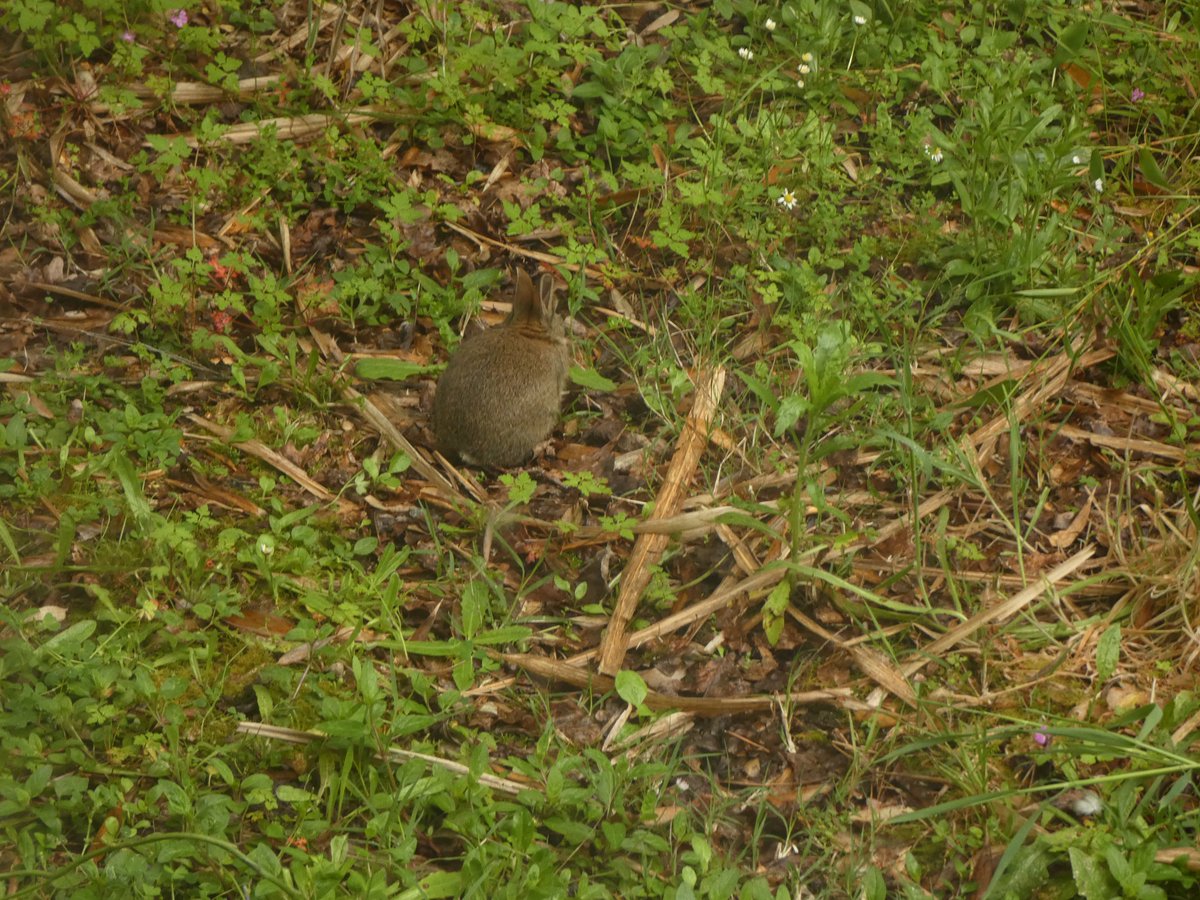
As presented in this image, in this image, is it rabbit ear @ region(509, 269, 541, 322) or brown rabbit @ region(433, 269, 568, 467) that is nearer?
brown rabbit @ region(433, 269, 568, 467)

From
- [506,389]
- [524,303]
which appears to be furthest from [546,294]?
[506,389]

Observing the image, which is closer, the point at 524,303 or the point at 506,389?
the point at 506,389

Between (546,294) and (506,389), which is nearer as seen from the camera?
(506,389)

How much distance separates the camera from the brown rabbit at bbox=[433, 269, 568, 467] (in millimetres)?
4648

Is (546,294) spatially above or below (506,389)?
above

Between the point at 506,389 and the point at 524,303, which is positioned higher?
the point at 524,303

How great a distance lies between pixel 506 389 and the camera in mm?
4652

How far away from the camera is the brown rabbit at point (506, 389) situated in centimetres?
465

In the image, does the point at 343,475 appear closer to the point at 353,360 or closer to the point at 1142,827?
the point at 353,360

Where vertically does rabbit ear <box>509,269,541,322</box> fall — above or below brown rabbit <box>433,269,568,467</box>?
above

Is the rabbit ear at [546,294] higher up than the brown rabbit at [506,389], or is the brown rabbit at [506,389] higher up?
the rabbit ear at [546,294]

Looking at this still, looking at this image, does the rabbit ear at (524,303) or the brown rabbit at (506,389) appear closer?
the brown rabbit at (506,389)

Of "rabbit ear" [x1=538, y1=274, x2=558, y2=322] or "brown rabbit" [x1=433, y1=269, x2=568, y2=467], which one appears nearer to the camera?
"brown rabbit" [x1=433, y1=269, x2=568, y2=467]

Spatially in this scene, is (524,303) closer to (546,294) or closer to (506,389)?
(546,294)
